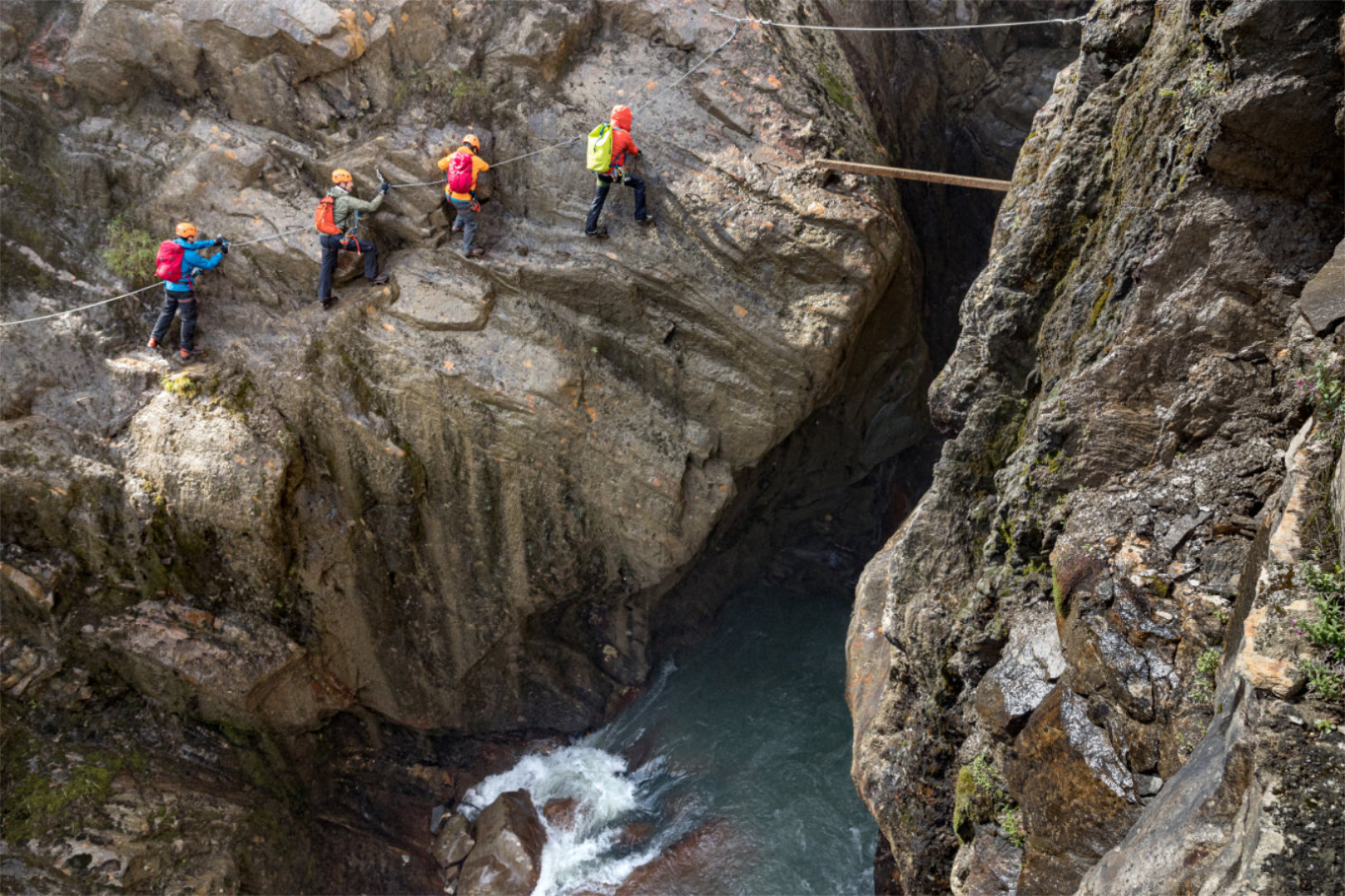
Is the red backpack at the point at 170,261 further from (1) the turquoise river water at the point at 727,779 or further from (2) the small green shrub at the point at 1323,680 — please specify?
(2) the small green shrub at the point at 1323,680

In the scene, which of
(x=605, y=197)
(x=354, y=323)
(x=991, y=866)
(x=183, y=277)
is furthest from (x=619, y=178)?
(x=991, y=866)

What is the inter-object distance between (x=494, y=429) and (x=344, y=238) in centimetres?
283

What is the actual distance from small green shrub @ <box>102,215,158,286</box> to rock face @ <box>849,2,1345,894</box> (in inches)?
389

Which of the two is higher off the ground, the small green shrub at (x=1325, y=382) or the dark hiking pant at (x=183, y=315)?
the small green shrub at (x=1325, y=382)

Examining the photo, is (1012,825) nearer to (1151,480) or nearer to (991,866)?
(991,866)

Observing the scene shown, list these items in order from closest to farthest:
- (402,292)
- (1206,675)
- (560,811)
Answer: (1206,675)
(402,292)
(560,811)

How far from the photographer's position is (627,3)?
33.4ft

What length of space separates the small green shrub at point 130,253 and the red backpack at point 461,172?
4.07 metres

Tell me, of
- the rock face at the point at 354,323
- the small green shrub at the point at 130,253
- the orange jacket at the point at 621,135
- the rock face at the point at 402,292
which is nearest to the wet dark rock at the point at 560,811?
the rock face at the point at 354,323

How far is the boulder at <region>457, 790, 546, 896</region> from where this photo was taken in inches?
430

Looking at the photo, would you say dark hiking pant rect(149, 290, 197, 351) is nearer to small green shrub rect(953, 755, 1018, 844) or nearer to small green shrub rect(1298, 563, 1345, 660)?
small green shrub rect(953, 755, 1018, 844)

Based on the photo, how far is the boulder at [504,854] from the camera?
10.9 m

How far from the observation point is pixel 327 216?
949 centimetres

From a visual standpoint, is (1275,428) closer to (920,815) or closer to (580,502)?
(920,815)
